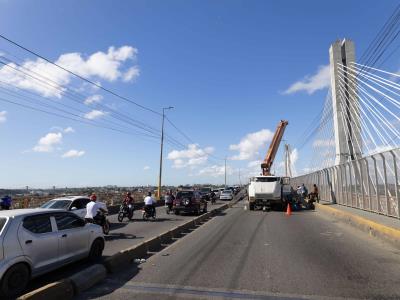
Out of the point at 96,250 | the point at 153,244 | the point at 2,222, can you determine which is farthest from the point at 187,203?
the point at 2,222

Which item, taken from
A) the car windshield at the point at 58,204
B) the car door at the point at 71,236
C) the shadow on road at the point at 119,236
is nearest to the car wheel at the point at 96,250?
the car door at the point at 71,236

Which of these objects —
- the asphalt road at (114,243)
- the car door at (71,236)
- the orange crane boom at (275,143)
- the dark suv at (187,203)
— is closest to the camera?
the asphalt road at (114,243)

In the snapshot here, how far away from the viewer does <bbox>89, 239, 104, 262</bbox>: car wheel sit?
9.80 meters

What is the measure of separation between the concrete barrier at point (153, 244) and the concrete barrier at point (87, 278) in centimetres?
317

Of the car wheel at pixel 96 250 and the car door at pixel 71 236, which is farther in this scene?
the car wheel at pixel 96 250

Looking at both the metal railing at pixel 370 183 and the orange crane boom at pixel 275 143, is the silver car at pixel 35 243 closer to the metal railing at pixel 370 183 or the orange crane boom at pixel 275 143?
the metal railing at pixel 370 183

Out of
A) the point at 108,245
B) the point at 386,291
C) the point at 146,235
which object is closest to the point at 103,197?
the point at 146,235

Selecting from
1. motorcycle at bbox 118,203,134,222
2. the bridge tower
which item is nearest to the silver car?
motorcycle at bbox 118,203,134,222

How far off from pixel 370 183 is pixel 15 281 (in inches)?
681

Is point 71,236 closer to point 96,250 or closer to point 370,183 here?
point 96,250

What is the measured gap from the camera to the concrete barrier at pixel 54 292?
5.97 metres

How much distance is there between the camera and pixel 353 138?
93.6 feet

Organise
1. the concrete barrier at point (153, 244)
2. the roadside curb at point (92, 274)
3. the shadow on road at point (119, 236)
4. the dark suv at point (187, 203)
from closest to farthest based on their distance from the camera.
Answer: the roadside curb at point (92, 274)
the concrete barrier at point (153, 244)
the shadow on road at point (119, 236)
the dark suv at point (187, 203)

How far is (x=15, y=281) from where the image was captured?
6.88 meters
